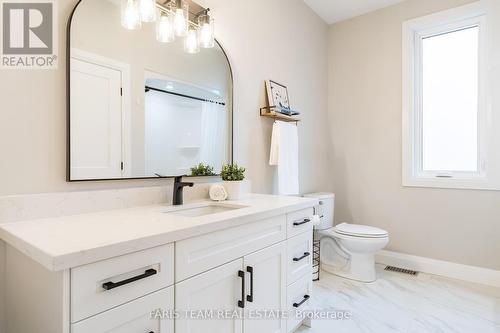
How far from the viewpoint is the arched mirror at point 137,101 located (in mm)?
1198

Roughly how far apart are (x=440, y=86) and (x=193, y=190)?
2.55 metres

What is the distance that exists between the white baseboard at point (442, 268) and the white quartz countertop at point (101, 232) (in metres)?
2.11

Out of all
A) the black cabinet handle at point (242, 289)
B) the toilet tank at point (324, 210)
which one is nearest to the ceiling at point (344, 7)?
the toilet tank at point (324, 210)

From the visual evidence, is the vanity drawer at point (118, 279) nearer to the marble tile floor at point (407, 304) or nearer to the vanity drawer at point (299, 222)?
the vanity drawer at point (299, 222)

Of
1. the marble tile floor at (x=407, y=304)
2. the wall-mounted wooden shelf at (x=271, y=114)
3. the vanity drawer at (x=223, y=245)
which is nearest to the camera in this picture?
the vanity drawer at (x=223, y=245)

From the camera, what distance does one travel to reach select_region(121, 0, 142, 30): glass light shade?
1313mm

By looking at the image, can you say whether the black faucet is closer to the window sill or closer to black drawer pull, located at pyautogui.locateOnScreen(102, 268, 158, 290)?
black drawer pull, located at pyautogui.locateOnScreen(102, 268, 158, 290)

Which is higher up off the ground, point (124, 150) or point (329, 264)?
point (124, 150)

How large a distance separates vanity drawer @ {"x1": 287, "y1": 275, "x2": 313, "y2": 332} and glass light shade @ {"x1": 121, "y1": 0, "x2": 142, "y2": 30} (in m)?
1.55

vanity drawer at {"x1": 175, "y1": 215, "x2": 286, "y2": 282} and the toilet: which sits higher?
vanity drawer at {"x1": 175, "y1": 215, "x2": 286, "y2": 282}

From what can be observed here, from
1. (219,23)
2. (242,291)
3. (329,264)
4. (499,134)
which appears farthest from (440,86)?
(242,291)

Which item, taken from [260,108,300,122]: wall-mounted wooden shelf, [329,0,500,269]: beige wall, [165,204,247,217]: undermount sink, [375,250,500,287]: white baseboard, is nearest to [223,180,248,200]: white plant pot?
[165,204,247,217]: undermount sink

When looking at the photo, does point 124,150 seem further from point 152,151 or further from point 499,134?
point 499,134

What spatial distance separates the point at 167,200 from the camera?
4.99 ft
